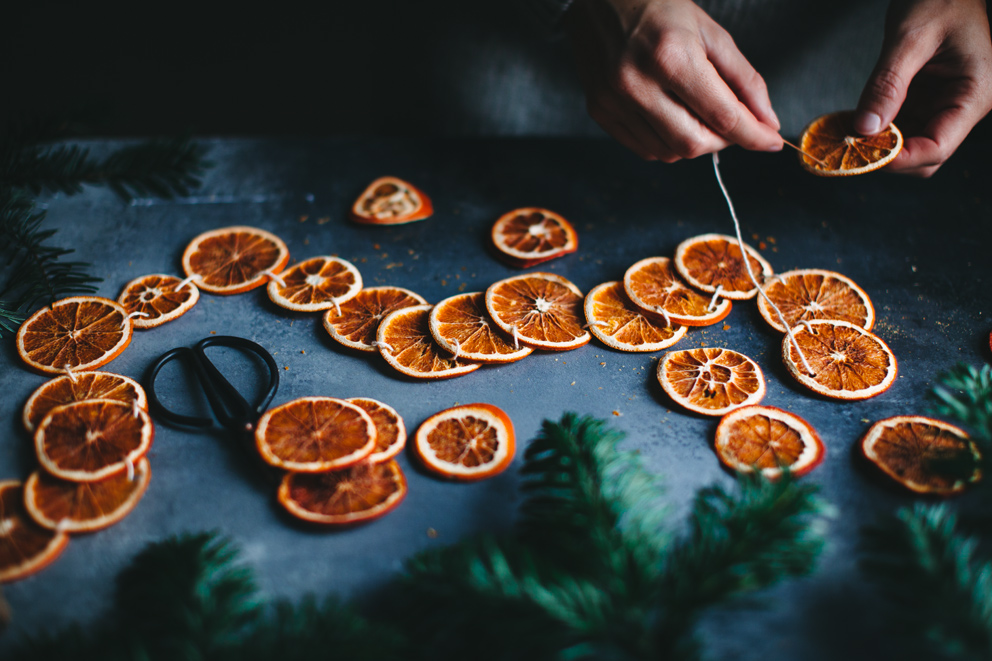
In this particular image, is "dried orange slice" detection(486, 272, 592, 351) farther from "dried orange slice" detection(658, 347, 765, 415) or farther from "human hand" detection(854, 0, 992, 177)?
"human hand" detection(854, 0, 992, 177)

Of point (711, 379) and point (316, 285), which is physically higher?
point (316, 285)

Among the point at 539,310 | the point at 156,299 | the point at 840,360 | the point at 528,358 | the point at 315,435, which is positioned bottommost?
the point at 840,360

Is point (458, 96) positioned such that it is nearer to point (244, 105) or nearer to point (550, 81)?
point (550, 81)

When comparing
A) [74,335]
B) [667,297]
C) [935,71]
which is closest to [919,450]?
[667,297]

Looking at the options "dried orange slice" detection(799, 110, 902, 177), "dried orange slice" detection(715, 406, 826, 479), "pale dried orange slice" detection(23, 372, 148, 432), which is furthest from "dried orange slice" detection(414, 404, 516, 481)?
"dried orange slice" detection(799, 110, 902, 177)

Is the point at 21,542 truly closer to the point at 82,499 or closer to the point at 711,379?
the point at 82,499

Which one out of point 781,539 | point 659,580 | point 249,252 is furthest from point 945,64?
point 249,252
